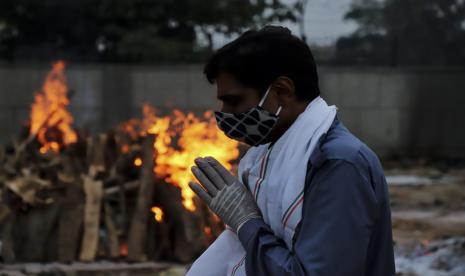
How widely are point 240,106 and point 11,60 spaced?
13482mm

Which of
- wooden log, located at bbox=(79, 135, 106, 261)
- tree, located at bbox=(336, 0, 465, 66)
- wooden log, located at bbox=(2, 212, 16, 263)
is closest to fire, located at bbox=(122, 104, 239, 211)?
wooden log, located at bbox=(79, 135, 106, 261)

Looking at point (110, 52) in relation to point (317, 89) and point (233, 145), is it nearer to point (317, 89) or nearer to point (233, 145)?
Answer: point (233, 145)

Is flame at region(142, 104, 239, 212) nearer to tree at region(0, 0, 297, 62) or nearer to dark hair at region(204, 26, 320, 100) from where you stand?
dark hair at region(204, 26, 320, 100)

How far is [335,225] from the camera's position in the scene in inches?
66.7

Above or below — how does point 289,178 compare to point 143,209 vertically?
above

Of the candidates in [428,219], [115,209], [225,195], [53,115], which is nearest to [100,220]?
[115,209]

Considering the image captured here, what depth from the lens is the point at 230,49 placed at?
1898 mm

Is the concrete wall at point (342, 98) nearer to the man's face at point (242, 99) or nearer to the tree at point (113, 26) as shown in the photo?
the tree at point (113, 26)

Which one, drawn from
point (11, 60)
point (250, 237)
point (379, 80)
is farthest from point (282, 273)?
point (379, 80)

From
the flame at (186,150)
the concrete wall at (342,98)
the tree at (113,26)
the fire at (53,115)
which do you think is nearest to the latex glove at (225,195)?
the flame at (186,150)

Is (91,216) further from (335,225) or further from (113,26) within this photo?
(113,26)

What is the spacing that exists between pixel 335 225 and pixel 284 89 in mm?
368

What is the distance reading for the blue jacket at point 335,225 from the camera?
1.70m

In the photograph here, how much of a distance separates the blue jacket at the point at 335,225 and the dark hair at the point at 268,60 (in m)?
0.15
